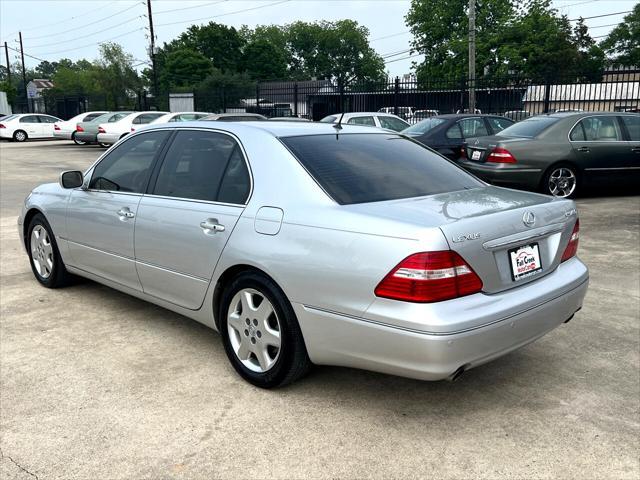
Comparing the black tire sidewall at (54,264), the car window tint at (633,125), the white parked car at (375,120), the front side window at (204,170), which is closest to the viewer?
the front side window at (204,170)

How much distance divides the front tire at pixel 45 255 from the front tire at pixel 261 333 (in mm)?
2327

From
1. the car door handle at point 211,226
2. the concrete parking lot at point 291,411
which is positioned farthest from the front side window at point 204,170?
the concrete parking lot at point 291,411

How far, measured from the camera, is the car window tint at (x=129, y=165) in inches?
169

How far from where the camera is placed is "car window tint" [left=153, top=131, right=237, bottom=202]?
3.78 metres

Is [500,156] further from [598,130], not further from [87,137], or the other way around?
[87,137]

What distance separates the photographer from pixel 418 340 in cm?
271

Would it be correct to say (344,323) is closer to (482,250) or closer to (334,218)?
(334,218)

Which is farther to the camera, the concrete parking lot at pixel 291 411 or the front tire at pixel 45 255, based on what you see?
the front tire at pixel 45 255

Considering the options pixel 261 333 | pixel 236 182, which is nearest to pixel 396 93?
pixel 236 182

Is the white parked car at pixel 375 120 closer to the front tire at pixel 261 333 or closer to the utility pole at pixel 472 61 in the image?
the utility pole at pixel 472 61

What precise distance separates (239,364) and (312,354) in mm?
604

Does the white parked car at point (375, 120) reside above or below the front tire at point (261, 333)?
above

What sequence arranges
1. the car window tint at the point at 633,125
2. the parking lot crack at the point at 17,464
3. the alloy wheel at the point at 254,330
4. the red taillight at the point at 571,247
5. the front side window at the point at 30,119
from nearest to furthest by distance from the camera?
the parking lot crack at the point at 17,464
the alloy wheel at the point at 254,330
the red taillight at the point at 571,247
the car window tint at the point at 633,125
the front side window at the point at 30,119

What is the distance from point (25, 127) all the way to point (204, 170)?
98.5 ft
